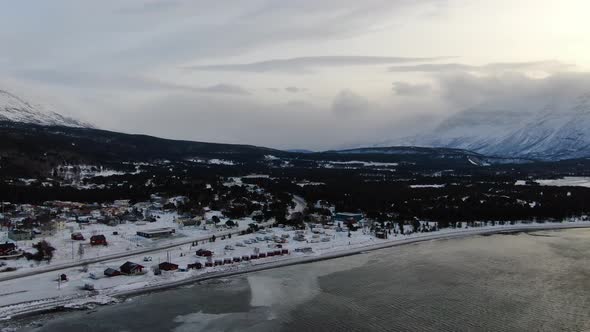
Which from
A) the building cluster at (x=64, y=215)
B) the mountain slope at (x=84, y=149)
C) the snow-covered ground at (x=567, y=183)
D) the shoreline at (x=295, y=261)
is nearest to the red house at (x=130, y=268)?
the shoreline at (x=295, y=261)

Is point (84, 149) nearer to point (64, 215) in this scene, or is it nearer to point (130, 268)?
point (64, 215)

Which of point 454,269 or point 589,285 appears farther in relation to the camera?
point 454,269

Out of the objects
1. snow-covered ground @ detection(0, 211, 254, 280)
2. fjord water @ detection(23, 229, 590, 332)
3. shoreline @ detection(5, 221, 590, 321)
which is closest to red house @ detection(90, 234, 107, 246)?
snow-covered ground @ detection(0, 211, 254, 280)

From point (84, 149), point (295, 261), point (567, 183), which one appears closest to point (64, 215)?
point (295, 261)

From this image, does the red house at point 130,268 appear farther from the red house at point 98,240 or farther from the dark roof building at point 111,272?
the red house at point 98,240

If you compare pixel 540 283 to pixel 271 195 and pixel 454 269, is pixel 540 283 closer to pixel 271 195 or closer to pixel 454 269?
pixel 454 269

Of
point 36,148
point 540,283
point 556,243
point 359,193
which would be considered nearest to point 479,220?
point 556,243
